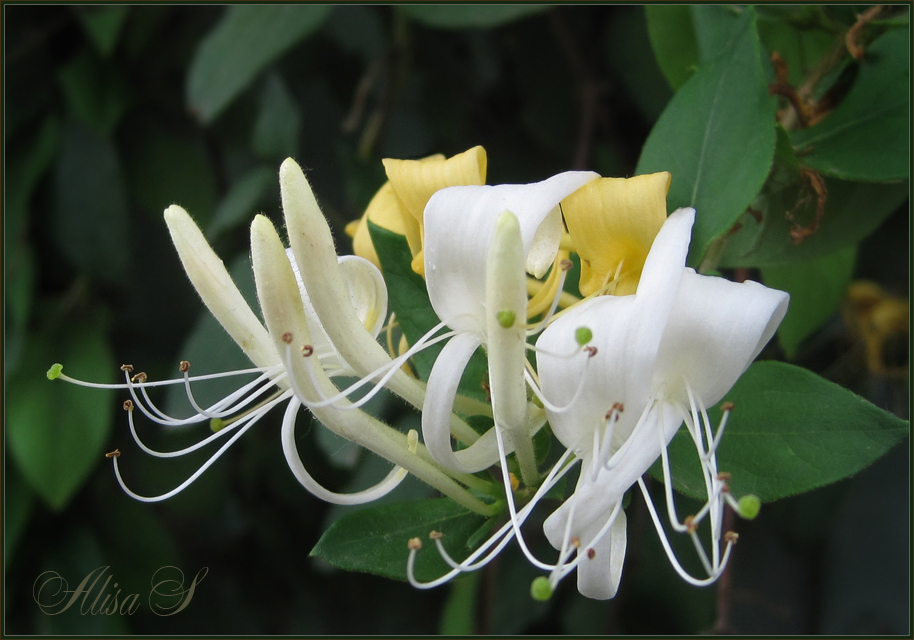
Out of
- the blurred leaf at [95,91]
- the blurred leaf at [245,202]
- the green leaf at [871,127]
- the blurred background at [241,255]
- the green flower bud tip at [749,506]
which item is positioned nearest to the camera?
the green flower bud tip at [749,506]

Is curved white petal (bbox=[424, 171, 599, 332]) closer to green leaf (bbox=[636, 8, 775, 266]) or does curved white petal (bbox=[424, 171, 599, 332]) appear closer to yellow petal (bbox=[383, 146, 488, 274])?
yellow petal (bbox=[383, 146, 488, 274])

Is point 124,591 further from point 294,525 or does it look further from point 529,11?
point 529,11

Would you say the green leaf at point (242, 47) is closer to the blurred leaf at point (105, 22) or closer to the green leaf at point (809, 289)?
the blurred leaf at point (105, 22)

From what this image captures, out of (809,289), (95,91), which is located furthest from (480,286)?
(95,91)

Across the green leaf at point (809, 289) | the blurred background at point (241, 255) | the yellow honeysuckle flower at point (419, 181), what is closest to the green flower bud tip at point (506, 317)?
the yellow honeysuckle flower at point (419, 181)

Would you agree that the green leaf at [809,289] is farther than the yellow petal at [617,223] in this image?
Yes

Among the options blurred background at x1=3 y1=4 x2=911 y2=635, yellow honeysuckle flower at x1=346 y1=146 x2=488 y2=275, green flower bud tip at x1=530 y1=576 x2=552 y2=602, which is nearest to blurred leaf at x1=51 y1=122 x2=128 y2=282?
blurred background at x1=3 y1=4 x2=911 y2=635

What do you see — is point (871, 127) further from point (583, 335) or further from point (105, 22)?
point (105, 22)
